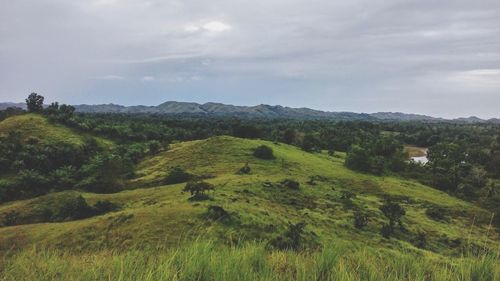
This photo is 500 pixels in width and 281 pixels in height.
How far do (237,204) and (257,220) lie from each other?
18.7 feet

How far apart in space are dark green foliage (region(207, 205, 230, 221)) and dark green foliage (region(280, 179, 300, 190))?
26233 mm

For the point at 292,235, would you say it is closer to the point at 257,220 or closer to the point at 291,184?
the point at 257,220

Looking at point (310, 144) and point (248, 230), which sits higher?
point (310, 144)

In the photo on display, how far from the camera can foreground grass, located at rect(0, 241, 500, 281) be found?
5.06 metres

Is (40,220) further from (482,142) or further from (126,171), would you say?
(482,142)

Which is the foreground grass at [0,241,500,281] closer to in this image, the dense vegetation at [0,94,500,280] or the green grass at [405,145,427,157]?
the dense vegetation at [0,94,500,280]

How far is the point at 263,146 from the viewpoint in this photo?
339ft

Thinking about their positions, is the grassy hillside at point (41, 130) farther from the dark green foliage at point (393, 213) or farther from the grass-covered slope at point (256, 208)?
the dark green foliage at point (393, 213)

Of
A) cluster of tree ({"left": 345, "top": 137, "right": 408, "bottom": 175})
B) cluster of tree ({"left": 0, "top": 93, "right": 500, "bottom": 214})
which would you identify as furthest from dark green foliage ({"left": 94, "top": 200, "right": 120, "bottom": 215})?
cluster of tree ({"left": 345, "top": 137, "right": 408, "bottom": 175})

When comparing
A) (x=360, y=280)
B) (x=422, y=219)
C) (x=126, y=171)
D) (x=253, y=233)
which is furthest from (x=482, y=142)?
(x=360, y=280)

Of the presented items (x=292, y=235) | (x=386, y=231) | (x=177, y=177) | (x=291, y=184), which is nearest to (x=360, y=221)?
(x=386, y=231)

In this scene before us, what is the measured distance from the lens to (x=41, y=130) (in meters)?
132

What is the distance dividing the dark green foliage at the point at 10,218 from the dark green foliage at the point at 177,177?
26368mm

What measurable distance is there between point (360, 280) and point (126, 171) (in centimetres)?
9767
